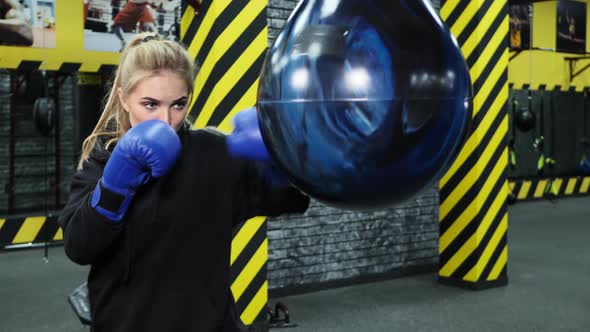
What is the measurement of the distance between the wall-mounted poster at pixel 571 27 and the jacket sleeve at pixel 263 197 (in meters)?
9.57

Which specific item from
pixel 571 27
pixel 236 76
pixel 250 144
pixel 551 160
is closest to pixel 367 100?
pixel 250 144

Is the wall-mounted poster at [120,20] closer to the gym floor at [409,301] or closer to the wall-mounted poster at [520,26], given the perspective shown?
the gym floor at [409,301]

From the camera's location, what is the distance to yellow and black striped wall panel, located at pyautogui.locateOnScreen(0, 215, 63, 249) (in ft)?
18.3

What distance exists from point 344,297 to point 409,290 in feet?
1.52

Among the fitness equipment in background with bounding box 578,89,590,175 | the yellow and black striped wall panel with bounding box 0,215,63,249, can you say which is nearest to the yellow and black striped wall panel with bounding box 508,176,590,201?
the fitness equipment in background with bounding box 578,89,590,175

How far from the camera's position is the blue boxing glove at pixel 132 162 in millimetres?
1076

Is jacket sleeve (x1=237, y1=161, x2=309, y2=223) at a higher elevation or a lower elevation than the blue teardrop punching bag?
lower

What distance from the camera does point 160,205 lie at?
1.21 m

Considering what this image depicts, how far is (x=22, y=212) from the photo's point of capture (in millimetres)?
6648

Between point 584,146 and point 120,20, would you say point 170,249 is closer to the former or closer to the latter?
point 120,20

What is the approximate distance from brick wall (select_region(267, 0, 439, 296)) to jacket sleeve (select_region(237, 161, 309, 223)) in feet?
8.49

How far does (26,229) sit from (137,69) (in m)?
5.02

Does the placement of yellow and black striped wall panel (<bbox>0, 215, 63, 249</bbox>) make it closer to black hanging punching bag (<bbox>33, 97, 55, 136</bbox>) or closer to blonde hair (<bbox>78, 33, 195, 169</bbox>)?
black hanging punching bag (<bbox>33, 97, 55, 136</bbox>)

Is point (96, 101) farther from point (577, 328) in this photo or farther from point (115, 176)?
point (115, 176)
